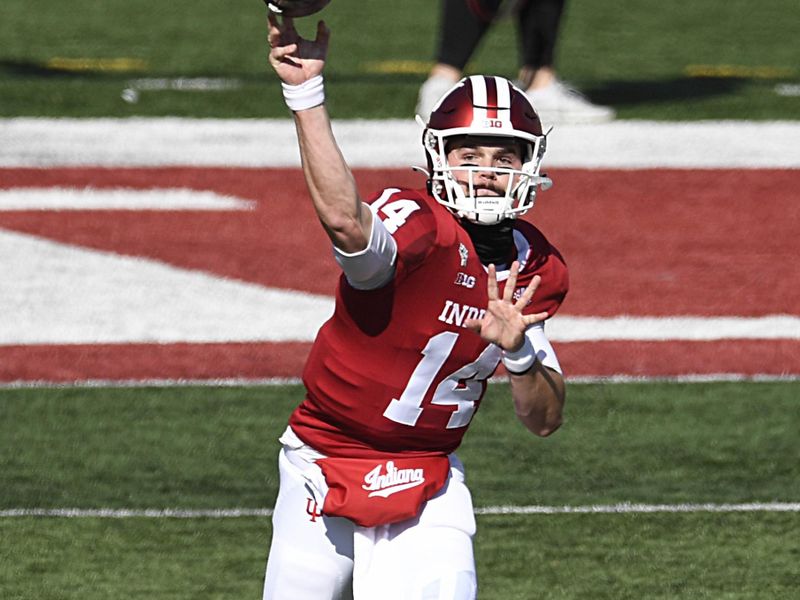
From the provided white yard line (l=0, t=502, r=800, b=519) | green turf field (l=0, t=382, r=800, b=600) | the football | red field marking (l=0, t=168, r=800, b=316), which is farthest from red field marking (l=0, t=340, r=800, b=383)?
the football

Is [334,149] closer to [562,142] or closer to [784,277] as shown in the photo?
[784,277]

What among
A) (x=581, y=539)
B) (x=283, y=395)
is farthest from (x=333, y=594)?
(x=283, y=395)

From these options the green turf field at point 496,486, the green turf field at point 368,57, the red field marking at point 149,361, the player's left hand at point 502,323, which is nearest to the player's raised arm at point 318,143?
the player's left hand at point 502,323

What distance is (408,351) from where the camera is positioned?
3.88 meters

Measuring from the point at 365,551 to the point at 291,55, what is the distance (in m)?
1.08

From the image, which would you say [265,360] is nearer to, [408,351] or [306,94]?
[408,351]

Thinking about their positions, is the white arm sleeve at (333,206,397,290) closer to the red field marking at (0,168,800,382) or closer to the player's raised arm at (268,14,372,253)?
the player's raised arm at (268,14,372,253)

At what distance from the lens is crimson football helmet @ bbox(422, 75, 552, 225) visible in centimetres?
393

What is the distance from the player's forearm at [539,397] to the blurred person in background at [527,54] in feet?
20.2

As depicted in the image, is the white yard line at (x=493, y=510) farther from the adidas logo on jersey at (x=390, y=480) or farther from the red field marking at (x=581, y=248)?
the adidas logo on jersey at (x=390, y=480)

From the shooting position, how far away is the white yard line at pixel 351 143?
413 inches

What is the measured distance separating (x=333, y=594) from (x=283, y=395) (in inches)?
114

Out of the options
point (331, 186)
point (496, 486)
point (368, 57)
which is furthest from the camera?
point (368, 57)

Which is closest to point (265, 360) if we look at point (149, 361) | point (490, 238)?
point (149, 361)
